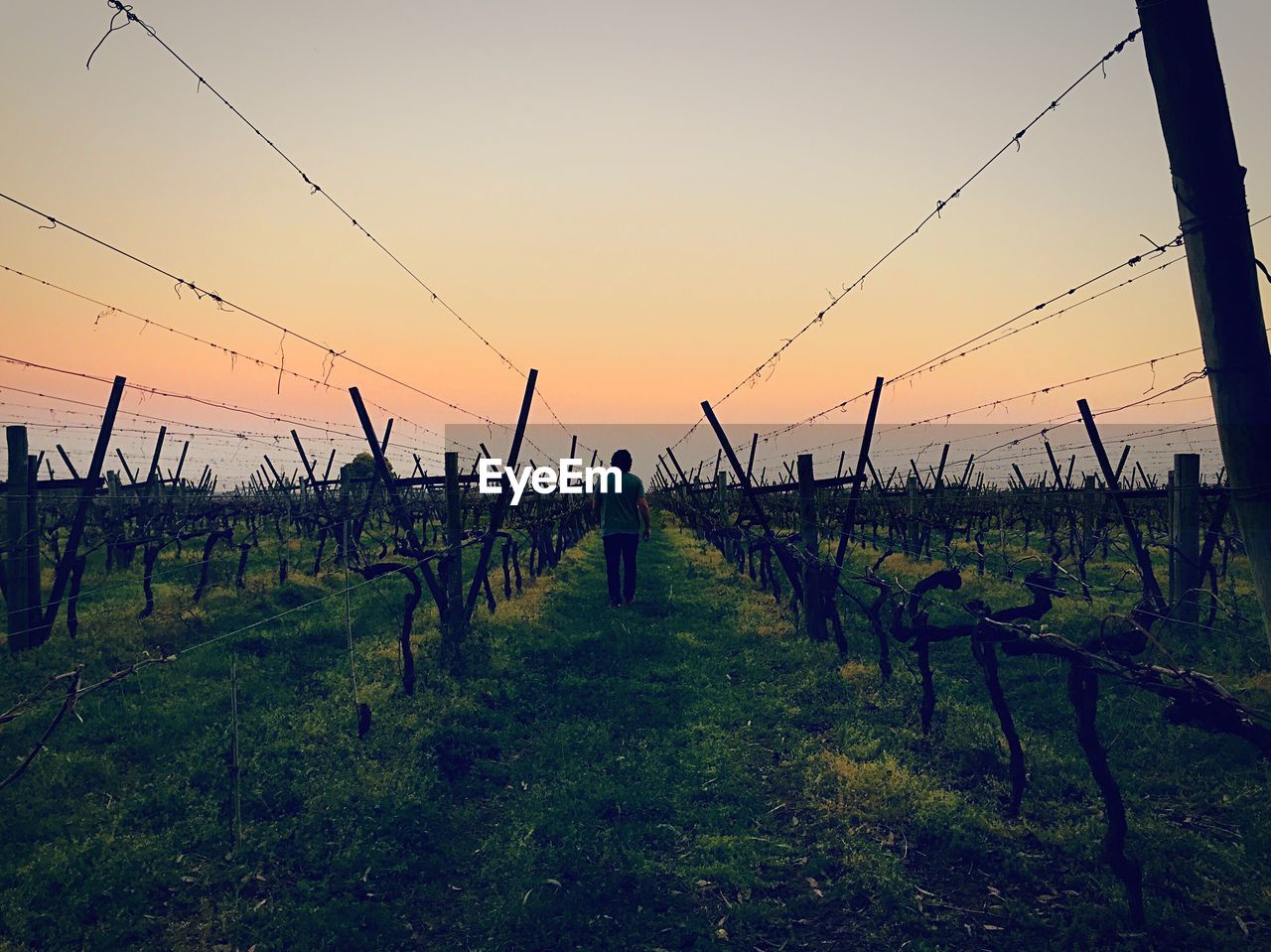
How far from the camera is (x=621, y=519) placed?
36.3 feet

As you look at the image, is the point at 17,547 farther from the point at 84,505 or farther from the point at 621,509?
the point at 621,509

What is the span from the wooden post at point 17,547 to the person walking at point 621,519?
700cm

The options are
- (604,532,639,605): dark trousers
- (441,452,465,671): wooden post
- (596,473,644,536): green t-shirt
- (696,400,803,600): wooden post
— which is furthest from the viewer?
(604,532,639,605): dark trousers

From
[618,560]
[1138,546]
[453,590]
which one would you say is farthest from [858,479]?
[453,590]

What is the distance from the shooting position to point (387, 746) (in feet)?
20.3

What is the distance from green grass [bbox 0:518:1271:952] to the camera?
3.89 m

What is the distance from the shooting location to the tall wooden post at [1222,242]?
10.1ft

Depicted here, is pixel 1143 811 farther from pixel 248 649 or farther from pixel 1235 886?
pixel 248 649

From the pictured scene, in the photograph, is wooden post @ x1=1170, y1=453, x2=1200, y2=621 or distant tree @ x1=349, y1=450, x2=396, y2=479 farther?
distant tree @ x1=349, y1=450, x2=396, y2=479

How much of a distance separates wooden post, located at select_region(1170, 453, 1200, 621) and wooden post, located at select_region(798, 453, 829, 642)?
13.7 ft

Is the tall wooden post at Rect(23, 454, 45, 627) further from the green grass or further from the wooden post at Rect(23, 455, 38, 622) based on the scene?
the green grass

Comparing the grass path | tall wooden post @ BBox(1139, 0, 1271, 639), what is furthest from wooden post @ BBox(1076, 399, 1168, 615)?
tall wooden post @ BBox(1139, 0, 1271, 639)

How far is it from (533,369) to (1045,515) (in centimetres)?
1200

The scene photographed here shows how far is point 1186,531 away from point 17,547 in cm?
1394
